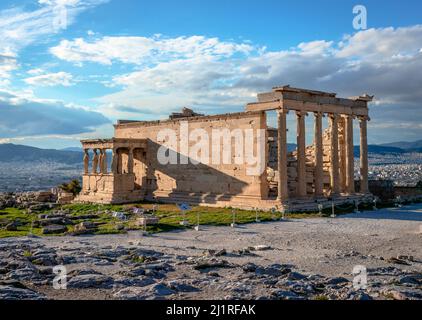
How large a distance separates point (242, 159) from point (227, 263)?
15.5 meters

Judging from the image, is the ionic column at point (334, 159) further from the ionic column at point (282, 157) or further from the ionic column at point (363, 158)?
the ionic column at point (282, 157)

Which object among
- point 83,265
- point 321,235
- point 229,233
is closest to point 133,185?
point 229,233

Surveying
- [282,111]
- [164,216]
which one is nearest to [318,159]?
[282,111]

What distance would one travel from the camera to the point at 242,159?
2853cm

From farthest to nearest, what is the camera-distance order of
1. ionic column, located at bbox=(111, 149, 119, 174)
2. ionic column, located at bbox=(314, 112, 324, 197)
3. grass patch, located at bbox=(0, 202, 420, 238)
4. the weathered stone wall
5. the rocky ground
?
ionic column, located at bbox=(111, 149, 119, 174) → ionic column, located at bbox=(314, 112, 324, 197) → the weathered stone wall → grass patch, located at bbox=(0, 202, 420, 238) → the rocky ground

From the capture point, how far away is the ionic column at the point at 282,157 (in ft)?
84.9

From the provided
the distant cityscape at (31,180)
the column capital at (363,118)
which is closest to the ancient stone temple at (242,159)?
the column capital at (363,118)

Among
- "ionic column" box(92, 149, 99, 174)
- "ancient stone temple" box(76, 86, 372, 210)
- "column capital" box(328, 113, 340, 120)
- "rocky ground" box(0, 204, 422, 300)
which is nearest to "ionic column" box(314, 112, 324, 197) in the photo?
"ancient stone temple" box(76, 86, 372, 210)

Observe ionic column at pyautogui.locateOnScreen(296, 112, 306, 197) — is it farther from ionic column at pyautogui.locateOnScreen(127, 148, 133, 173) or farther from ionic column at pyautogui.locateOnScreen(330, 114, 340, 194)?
ionic column at pyautogui.locateOnScreen(127, 148, 133, 173)

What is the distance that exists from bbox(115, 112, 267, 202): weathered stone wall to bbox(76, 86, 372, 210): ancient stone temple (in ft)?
0.19

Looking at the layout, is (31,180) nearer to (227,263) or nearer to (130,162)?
(130,162)

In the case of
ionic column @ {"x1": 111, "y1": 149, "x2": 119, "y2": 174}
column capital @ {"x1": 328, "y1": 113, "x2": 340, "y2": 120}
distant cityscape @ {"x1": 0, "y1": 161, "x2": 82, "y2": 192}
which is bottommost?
distant cityscape @ {"x1": 0, "y1": 161, "x2": 82, "y2": 192}

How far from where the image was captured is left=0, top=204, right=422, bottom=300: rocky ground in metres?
10.5

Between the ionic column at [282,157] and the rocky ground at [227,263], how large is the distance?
472 centimetres
